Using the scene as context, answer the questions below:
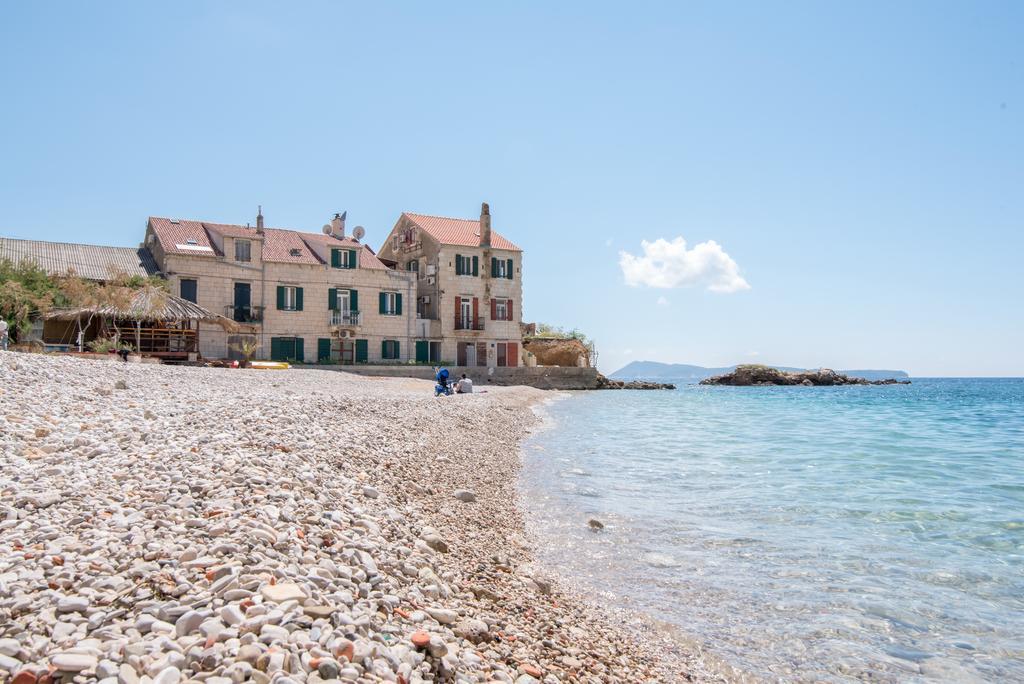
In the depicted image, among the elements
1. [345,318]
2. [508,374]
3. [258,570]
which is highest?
[345,318]

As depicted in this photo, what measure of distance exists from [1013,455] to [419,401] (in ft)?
52.4

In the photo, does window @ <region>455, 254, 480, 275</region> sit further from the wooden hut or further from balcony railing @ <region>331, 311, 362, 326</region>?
the wooden hut

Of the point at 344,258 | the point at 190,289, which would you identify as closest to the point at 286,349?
the point at 190,289

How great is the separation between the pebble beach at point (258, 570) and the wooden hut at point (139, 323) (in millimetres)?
16929

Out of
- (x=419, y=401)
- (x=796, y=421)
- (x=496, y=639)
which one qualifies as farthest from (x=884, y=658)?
(x=796, y=421)

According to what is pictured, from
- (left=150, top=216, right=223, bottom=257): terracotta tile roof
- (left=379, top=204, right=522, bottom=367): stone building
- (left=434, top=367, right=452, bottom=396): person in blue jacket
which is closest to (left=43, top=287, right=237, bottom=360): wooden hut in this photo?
(left=150, top=216, right=223, bottom=257): terracotta tile roof

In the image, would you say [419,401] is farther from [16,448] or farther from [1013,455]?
[1013,455]

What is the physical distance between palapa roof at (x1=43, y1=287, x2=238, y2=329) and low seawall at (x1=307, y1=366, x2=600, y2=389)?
8.90 metres

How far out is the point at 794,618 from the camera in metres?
5.44

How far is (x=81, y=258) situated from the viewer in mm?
31422

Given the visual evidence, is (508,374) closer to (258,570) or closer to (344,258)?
(344,258)

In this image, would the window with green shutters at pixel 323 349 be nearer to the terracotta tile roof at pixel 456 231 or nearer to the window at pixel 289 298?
the window at pixel 289 298

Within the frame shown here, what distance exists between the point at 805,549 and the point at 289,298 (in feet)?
107

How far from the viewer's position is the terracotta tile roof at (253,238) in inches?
1307
